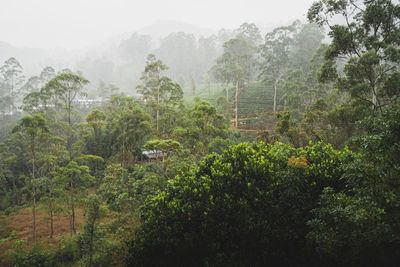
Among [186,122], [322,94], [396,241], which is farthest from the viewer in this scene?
[322,94]

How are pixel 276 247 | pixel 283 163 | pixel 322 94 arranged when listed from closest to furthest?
pixel 276 247
pixel 283 163
pixel 322 94

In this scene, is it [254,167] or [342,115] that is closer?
[254,167]

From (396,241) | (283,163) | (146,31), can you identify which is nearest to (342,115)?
(283,163)

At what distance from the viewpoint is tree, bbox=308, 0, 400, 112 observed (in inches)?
302

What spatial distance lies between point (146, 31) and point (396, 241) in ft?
480

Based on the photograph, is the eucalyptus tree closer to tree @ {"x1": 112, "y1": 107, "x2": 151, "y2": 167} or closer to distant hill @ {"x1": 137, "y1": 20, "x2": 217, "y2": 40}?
tree @ {"x1": 112, "y1": 107, "x2": 151, "y2": 167}

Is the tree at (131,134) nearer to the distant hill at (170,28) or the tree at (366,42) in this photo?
the tree at (366,42)

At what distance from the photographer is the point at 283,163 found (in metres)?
5.42

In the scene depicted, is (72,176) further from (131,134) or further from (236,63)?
(236,63)

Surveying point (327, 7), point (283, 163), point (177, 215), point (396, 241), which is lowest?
point (177, 215)

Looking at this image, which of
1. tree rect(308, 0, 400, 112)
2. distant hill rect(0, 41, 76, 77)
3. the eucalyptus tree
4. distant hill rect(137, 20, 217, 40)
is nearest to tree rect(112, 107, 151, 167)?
tree rect(308, 0, 400, 112)

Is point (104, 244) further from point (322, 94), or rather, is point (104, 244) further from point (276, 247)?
point (322, 94)

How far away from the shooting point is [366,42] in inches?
331

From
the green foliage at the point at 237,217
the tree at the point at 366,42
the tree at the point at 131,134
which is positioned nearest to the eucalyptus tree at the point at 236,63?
the tree at the point at 131,134
